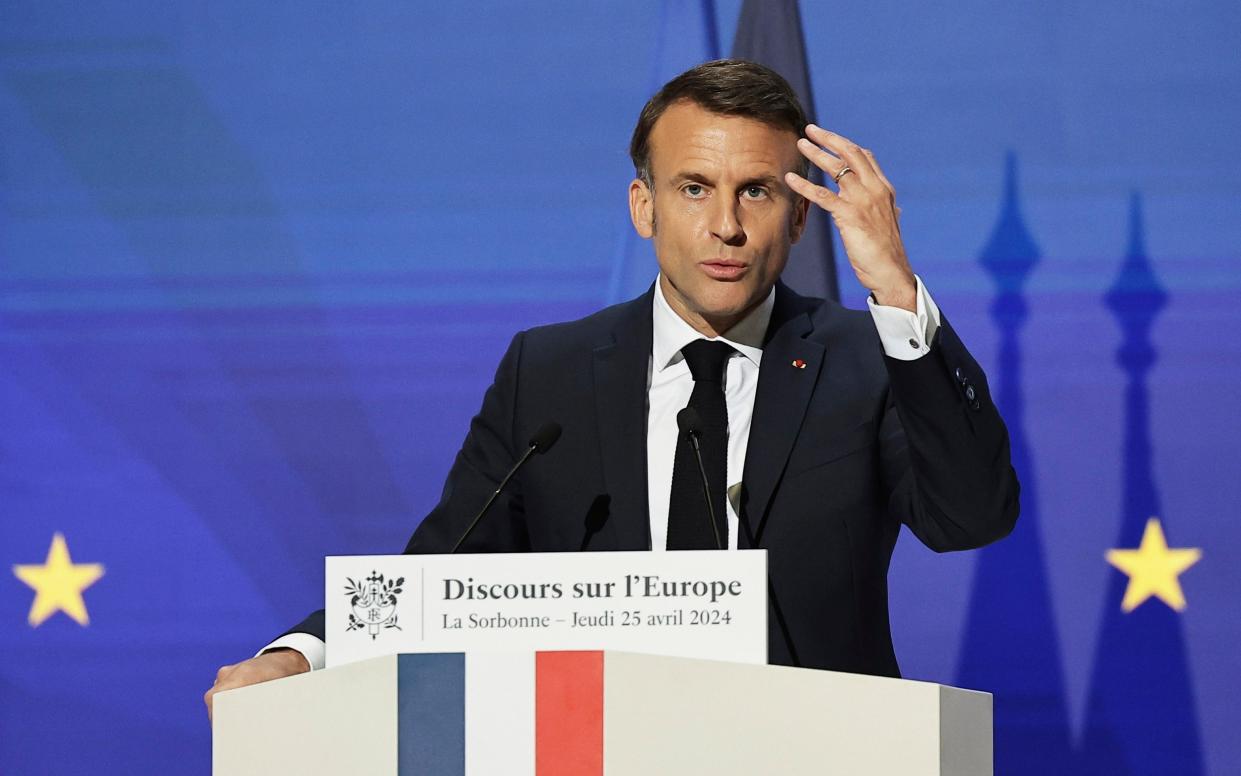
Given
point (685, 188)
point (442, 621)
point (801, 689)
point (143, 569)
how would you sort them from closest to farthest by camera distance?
point (801, 689)
point (442, 621)
point (685, 188)
point (143, 569)

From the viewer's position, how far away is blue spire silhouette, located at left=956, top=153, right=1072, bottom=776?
3461mm

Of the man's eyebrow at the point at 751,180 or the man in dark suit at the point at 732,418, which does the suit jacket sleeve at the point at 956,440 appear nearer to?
the man in dark suit at the point at 732,418

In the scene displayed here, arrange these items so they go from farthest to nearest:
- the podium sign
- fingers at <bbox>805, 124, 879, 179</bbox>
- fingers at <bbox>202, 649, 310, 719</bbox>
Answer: fingers at <bbox>805, 124, 879, 179</bbox> < fingers at <bbox>202, 649, 310, 719</bbox> < the podium sign

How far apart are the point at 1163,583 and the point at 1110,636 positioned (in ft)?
0.58

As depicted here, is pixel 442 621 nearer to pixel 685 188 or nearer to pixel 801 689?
pixel 801 689

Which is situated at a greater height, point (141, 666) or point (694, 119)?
point (694, 119)

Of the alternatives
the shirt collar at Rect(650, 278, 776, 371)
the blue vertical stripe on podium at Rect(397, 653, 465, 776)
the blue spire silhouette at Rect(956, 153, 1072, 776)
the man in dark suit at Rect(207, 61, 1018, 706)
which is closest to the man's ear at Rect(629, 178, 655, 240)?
the man in dark suit at Rect(207, 61, 1018, 706)

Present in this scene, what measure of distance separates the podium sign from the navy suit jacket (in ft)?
2.16

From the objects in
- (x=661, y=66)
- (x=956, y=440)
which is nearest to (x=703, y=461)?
(x=956, y=440)

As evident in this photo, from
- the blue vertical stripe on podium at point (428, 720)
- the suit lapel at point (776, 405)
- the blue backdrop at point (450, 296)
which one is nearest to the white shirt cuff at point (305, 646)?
the blue vertical stripe on podium at point (428, 720)

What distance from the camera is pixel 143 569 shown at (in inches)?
145

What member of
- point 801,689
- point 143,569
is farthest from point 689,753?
point 143,569

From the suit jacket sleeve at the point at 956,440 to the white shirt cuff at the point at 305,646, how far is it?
88 centimetres

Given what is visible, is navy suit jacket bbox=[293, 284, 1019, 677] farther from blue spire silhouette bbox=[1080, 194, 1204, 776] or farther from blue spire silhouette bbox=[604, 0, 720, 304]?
blue spire silhouette bbox=[1080, 194, 1204, 776]
